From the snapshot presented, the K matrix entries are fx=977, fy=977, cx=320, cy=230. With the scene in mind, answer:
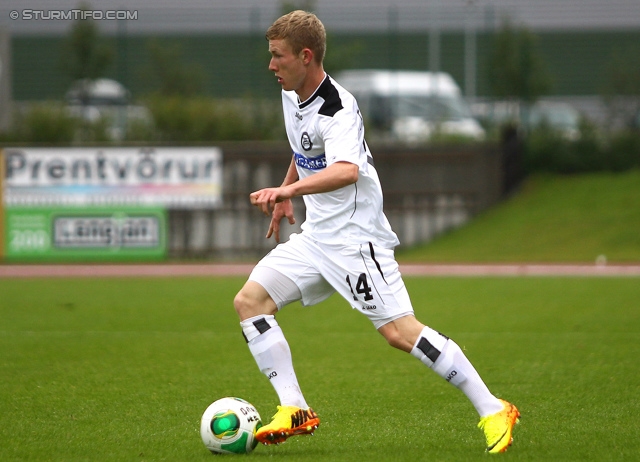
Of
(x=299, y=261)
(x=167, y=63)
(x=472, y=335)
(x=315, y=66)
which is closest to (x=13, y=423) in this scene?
(x=299, y=261)

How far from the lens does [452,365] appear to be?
16.2 ft

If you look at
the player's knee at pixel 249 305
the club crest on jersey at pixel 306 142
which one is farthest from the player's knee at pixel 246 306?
the club crest on jersey at pixel 306 142

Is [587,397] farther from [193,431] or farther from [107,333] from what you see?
[107,333]

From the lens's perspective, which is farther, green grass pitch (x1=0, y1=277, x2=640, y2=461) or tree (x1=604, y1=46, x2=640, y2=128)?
tree (x1=604, y1=46, x2=640, y2=128)

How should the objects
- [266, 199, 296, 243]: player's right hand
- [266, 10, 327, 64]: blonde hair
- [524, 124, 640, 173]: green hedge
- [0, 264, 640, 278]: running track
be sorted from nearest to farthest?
[266, 10, 327, 64]: blonde hair < [266, 199, 296, 243]: player's right hand < [0, 264, 640, 278]: running track < [524, 124, 640, 173]: green hedge

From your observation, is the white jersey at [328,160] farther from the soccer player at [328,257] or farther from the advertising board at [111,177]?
the advertising board at [111,177]

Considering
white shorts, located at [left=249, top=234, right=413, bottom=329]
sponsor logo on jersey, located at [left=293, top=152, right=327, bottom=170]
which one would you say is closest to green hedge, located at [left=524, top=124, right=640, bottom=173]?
sponsor logo on jersey, located at [left=293, top=152, right=327, bottom=170]

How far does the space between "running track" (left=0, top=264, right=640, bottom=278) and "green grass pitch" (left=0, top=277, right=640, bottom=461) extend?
9.32 ft

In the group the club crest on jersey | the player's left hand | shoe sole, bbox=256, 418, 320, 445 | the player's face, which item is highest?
the player's face

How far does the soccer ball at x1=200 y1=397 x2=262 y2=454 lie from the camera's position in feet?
16.4

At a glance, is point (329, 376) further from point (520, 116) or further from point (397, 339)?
point (520, 116)

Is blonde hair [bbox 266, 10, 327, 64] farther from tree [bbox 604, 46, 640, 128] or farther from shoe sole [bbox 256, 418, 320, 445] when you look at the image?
tree [bbox 604, 46, 640, 128]

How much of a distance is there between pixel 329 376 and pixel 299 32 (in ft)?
10.6

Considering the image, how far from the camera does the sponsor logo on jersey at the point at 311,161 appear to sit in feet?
16.9
